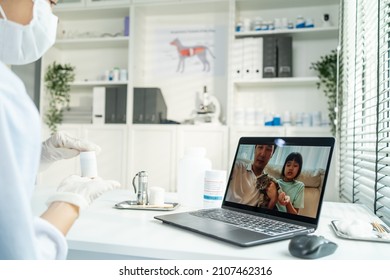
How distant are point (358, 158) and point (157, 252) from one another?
123cm

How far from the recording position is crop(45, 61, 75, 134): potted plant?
3.11 m

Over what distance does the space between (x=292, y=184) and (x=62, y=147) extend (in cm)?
73

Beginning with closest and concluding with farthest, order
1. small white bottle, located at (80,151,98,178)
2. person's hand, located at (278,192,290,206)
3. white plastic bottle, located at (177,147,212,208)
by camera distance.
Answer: person's hand, located at (278,192,290,206)
small white bottle, located at (80,151,98,178)
white plastic bottle, located at (177,147,212,208)

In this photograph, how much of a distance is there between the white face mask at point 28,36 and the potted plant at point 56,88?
7.13 ft

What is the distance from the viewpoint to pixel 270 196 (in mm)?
967

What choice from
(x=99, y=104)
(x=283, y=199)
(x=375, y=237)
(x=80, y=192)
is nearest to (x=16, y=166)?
(x=80, y=192)

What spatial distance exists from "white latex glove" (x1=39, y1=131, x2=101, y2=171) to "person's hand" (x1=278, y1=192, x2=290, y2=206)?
0.60 meters

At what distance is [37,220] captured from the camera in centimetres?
60

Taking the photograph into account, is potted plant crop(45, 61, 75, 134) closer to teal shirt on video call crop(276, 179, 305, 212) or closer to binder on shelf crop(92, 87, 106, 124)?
binder on shelf crop(92, 87, 106, 124)

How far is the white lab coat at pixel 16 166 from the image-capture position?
0.54 meters

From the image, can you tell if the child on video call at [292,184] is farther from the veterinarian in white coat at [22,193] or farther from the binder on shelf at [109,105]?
the binder on shelf at [109,105]

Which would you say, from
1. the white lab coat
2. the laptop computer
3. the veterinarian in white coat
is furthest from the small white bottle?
the white lab coat

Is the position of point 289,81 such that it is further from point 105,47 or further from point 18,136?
point 18,136

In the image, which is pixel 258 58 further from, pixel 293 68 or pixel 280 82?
pixel 293 68
